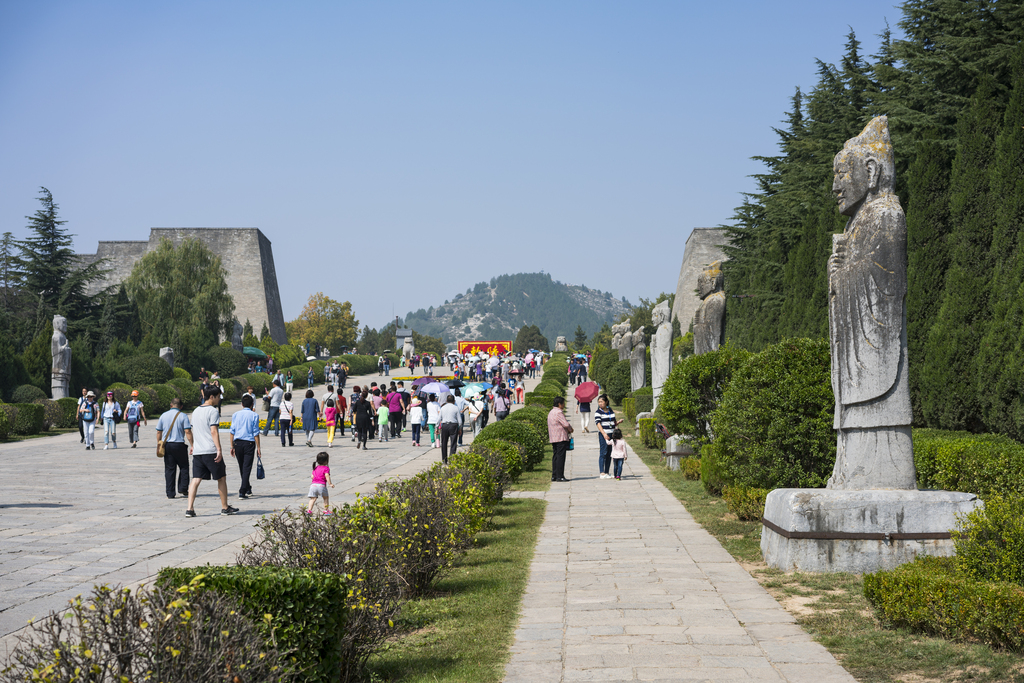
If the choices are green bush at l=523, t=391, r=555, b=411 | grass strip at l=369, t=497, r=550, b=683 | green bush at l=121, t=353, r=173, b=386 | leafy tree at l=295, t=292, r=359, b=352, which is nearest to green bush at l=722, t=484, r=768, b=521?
grass strip at l=369, t=497, r=550, b=683

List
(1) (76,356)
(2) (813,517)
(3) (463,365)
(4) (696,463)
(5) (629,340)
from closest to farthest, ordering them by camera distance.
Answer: (2) (813,517) < (4) (696,463) < (1) (76,356) < (5) (629,340) < (3) (463,365)

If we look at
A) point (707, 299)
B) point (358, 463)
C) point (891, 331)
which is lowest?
point (358, 463)

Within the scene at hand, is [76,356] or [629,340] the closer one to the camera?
[76,356]

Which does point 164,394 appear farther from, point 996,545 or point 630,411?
point 996,545

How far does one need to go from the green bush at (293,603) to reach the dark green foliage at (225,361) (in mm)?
42184

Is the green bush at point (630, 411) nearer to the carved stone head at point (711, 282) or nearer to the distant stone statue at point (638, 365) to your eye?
the distant stone statue at point (638, 365)

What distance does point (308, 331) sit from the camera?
320ft

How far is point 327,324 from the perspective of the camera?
98.5m

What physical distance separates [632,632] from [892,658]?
5.16 feet

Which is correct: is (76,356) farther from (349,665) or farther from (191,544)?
(349,665)

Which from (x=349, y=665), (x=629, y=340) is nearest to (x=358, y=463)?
(x=349, y=665)

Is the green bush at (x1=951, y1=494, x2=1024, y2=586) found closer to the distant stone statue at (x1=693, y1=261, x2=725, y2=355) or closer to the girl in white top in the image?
the distant stone statue at (x1=693, y1=261, x2=725, y2=355)

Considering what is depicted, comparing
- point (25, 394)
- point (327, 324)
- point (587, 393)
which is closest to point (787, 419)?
point (587, 393)

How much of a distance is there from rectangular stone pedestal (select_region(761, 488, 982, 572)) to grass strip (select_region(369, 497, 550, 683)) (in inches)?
95.4
